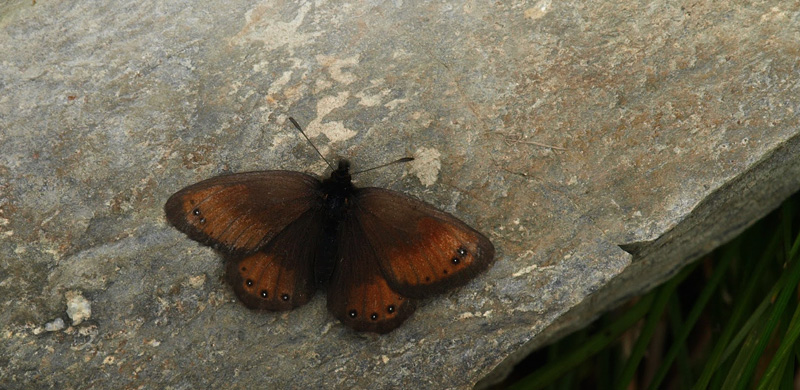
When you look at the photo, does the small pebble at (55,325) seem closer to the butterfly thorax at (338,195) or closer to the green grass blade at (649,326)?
the butterfly thorax at (338,195)

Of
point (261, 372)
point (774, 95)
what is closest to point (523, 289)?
point (261, 372)

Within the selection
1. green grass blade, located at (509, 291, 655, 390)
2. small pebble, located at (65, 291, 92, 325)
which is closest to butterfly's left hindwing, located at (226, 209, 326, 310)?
small pebble, located at (65, 291, 92, 325)

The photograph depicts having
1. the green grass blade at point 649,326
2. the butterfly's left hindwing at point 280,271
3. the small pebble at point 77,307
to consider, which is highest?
the butterfly's left hindwing at point 280,271

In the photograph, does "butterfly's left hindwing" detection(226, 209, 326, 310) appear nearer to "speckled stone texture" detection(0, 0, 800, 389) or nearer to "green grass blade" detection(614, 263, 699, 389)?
"speckled stone texture" detection(0, 0, 800, 389)

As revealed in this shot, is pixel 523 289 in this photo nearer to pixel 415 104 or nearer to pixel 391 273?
pixel 391 273

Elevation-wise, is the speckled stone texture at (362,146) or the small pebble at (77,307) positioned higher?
the speckled stone texture at (362,146)

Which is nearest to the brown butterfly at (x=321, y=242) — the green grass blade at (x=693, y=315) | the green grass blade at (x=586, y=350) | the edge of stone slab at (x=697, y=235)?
the edge of stone slab at (x=697, y=235)

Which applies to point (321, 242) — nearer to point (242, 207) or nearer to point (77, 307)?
point (242, 207)
